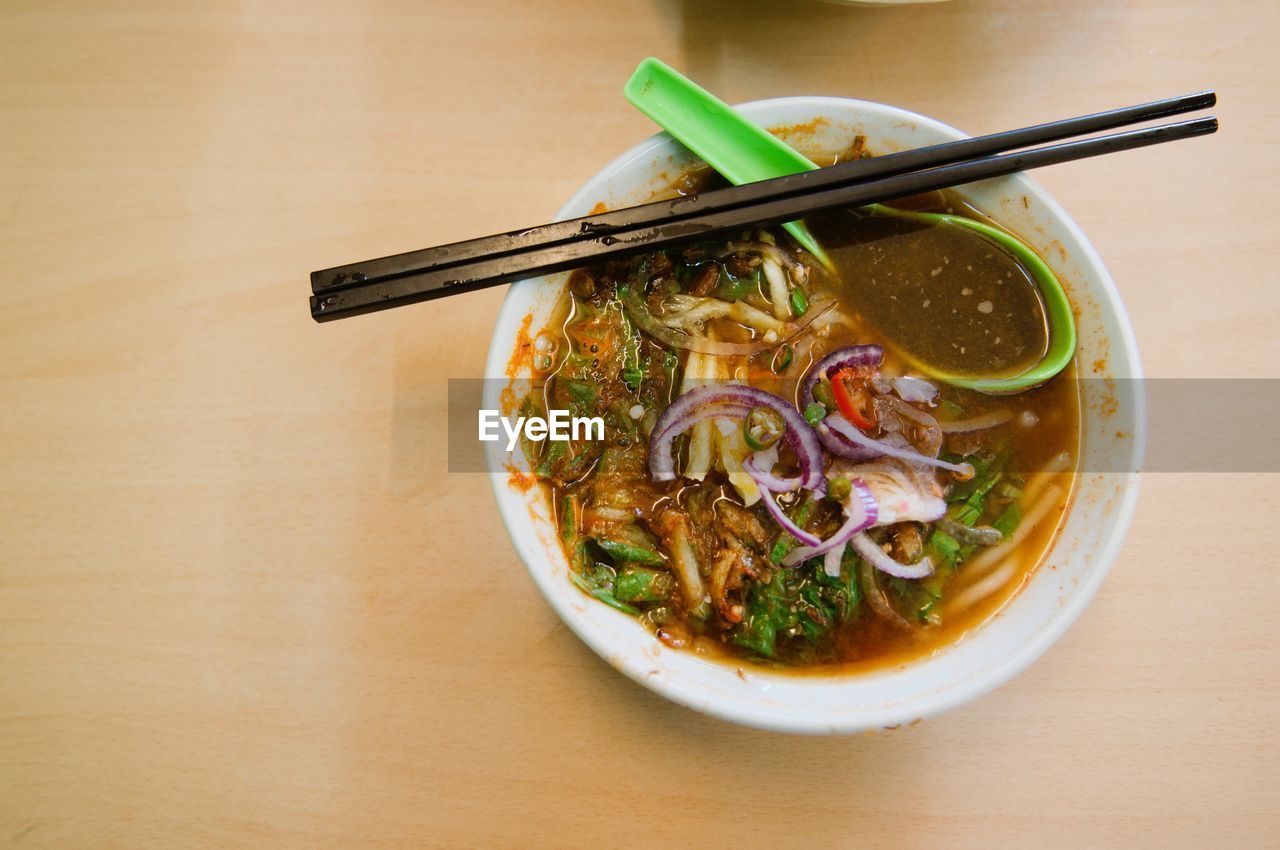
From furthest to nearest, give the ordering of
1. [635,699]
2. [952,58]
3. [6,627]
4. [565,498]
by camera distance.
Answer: [952,58] < [6,627] < [635,699] < [565,498]

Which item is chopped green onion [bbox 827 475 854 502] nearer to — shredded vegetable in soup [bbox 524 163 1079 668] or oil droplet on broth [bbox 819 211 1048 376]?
shredded vegetable in soup [bbox 524 163 1079 668]

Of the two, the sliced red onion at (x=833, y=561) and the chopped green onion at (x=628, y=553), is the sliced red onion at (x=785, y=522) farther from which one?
the chopped green onion at (x=628, y=553)

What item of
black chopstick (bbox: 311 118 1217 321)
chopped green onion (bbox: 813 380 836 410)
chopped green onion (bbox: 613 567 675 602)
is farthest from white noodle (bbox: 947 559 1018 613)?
black chopstick (bbox: 311 118 1217 321)

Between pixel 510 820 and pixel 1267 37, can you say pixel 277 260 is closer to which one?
pixel 510 820

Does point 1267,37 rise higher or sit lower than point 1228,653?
higher

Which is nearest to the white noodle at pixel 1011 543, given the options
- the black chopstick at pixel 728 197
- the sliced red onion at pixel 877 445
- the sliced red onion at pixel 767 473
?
the sliced red onion at pixel 877 445

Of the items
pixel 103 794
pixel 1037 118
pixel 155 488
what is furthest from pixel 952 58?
pixel 103 794

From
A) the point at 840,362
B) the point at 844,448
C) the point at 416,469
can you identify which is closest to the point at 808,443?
the point at 844,448
